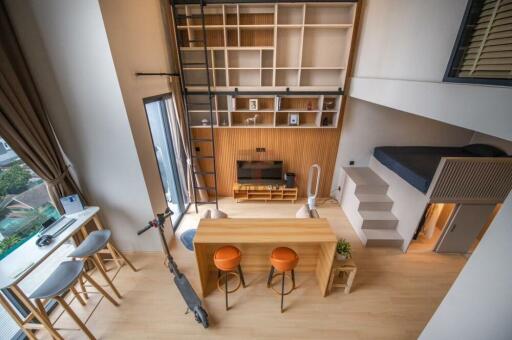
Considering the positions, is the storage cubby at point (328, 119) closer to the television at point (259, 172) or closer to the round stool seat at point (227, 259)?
the television at point (259, 172)

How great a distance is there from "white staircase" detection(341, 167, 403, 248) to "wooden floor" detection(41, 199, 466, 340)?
332mm

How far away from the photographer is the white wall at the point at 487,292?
3.59ft

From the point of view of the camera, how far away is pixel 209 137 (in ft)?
14.0

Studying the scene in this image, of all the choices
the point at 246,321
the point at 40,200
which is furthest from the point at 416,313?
the point at 40,200

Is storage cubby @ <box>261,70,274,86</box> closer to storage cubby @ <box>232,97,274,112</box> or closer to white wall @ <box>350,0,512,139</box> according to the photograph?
storage cubby @ <box>232,97,274,112</box>

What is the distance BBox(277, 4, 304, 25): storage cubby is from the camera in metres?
3.38

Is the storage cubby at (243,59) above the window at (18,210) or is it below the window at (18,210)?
Answer: above

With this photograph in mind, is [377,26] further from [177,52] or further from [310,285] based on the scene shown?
[310,285]

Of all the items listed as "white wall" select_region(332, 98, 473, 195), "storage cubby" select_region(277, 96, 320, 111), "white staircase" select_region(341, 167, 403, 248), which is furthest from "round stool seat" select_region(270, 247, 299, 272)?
"white wall" select_region(332, 98, 473, 195)

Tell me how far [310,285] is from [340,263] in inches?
21.4

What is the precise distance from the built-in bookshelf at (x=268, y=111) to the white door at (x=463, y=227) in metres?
2.32

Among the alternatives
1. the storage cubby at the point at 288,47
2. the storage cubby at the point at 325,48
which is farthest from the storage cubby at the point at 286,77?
the storage cubby at the point at 325,48

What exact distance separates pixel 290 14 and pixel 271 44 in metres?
0.53

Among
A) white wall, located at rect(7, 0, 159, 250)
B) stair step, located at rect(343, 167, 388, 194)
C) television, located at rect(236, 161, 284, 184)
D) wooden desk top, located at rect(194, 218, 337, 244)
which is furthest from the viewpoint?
television, located at rect(236, 161, 284, 184)
